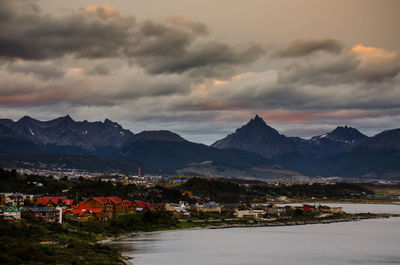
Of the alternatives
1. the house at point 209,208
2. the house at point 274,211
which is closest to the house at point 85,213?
the house at point 209,208

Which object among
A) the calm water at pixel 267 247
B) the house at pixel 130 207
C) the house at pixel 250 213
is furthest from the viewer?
the house at pixel 250 213

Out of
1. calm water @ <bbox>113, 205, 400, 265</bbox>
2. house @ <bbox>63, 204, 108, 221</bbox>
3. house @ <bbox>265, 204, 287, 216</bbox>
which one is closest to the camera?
calm water @ <bbox>113, 205, 400, 265</bbox>

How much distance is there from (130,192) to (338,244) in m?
102

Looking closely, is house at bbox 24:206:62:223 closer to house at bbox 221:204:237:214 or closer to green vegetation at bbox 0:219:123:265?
green vegetation at bbox 0:219:123:265

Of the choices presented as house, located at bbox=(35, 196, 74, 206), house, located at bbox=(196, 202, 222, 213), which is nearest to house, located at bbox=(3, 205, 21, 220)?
house, located at bbox=(35, 196, 74, 206)

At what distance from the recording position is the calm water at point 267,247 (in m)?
86.2

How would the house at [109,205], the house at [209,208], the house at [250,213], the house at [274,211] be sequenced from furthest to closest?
the house at [274,211] → the house at [209,208] → the house at [250,213] → the house at [109,205]

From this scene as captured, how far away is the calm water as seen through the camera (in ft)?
283

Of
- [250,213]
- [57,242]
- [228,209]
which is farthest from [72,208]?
[228,209]

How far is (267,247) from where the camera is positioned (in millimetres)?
103812

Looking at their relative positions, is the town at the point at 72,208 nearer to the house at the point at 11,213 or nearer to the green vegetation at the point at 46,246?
the house at the point at 11,213

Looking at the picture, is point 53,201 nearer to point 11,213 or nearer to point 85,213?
point 85,213

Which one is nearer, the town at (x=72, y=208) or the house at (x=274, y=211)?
the town at (x=72, y=208)

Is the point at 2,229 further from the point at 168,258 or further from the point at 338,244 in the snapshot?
the point at 338,244
